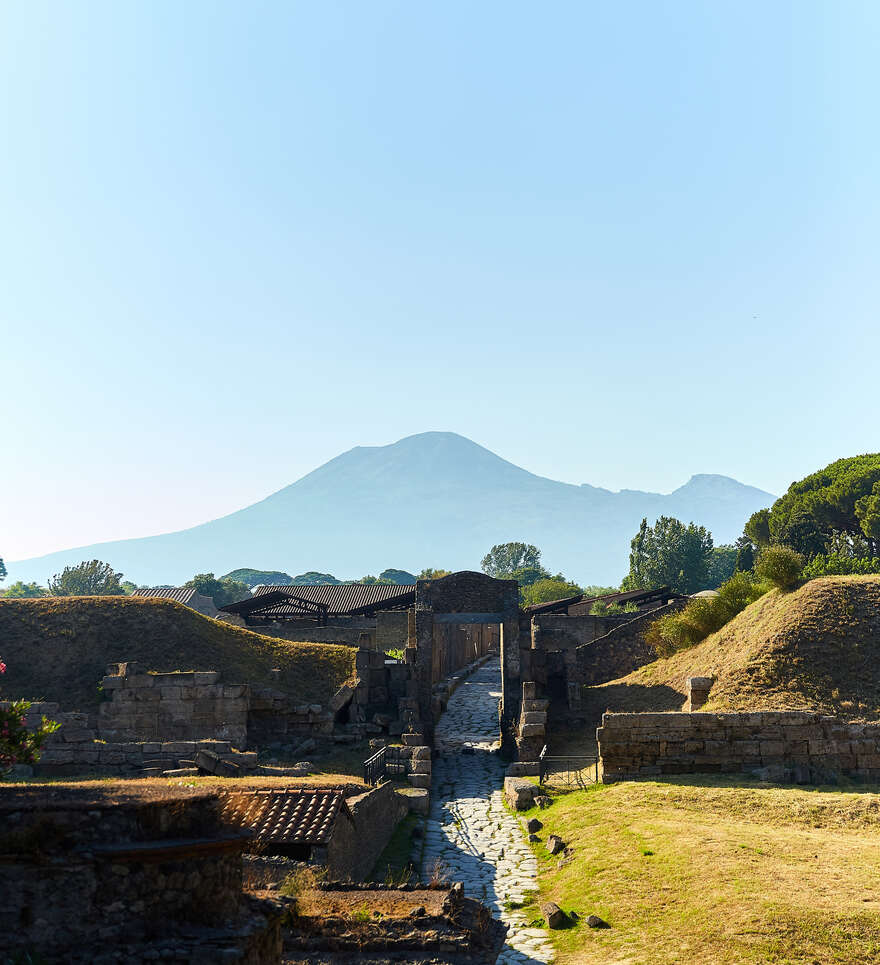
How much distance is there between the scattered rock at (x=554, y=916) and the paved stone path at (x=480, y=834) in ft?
0.68

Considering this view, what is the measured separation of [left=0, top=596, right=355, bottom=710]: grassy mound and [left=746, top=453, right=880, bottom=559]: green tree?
47.3 metres

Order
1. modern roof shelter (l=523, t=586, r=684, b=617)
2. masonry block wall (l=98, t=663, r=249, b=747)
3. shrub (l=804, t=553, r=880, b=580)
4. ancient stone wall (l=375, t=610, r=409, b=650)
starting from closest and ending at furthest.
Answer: masonry block wall (l=98, t=663, r=249, b=747) < shrub (l=804, t=553, r=880, b=580) < modern roof shelter (l=523, t=586, r=684, b=617) < ancient stone wall (l=375, t=610, r=409, b=650)

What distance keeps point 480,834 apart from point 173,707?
39.7 feet

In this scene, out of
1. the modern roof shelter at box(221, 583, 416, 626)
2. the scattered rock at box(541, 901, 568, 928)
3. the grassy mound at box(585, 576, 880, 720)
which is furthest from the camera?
the modern roof shelter at box(221, 583, 416, 626)

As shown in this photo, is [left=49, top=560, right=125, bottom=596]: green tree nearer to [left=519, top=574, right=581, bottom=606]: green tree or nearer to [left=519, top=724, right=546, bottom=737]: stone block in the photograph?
[left=519, top=574, right=581, bottom=606]: green tree

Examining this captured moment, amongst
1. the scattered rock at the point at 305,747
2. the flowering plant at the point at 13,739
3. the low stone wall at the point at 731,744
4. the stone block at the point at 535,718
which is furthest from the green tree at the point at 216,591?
the flowering plant at the point at 13,739

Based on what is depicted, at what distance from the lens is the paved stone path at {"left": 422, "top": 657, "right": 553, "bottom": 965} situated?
548 inches

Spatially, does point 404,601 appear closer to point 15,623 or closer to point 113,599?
point 113,599

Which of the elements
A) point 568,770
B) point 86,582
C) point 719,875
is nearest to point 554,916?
point 719,875

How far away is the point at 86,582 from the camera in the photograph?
10281cm

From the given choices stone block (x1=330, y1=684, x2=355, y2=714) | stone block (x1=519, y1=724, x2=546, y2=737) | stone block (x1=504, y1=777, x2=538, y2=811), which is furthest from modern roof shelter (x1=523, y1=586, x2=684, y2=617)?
stone block (x1=504, y1=777, x2=538, y2=811)

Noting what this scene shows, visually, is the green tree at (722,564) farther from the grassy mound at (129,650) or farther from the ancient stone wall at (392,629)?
the grassy mound at (129,650)

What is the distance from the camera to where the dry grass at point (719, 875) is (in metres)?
11.5

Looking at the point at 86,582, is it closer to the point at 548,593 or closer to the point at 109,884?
the point at 548,593
